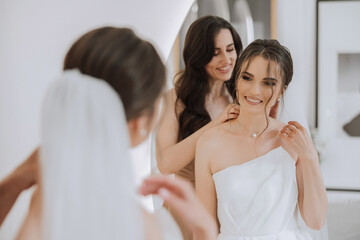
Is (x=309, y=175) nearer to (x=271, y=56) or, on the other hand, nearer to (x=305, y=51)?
(x=271, y=56)

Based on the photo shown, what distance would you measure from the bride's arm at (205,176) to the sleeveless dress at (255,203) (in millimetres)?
24

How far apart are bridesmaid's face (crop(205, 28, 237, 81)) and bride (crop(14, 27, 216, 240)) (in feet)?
2.17

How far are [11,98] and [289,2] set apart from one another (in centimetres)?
170

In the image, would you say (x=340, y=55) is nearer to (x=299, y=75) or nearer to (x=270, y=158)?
(x=299, y=75)

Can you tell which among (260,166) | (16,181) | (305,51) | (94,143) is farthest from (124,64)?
(305,51)

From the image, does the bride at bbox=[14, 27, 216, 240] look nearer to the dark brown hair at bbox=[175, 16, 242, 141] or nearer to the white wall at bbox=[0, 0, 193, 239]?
the white wall at bbox=[0, 0, 193, 239]

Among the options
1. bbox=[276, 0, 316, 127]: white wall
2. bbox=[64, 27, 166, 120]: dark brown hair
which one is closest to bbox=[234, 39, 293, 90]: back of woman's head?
bbox=[64, 27, 166, 120]: dark brown hair

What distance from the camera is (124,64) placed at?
59cm

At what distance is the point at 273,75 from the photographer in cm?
108

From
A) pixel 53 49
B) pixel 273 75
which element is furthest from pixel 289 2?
pixel 53 49

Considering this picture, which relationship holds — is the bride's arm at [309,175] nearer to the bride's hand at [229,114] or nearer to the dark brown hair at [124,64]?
the bride's hand at [229,114]

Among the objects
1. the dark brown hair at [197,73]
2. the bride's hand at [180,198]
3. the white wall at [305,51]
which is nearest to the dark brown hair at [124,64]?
the bride's hand at [180,198]

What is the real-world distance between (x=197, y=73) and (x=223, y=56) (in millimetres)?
117

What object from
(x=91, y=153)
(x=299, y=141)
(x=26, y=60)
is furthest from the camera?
(x=299, y=141)
